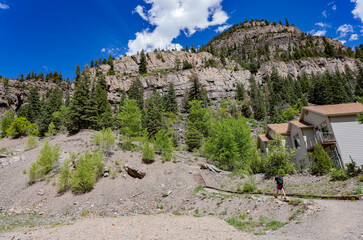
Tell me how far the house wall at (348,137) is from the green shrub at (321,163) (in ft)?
12.7

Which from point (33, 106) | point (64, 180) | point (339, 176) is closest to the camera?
point (339, 176)

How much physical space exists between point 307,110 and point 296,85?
64.9m

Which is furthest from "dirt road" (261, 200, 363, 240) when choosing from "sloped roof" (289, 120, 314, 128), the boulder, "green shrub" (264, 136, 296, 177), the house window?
the house window

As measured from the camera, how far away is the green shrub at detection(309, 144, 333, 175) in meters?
17.1

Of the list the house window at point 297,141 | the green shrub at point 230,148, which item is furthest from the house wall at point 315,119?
the green shrub at point 230,148

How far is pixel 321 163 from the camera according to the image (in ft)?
57.4

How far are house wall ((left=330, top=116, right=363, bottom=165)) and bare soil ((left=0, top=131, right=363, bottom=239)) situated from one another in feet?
22.5

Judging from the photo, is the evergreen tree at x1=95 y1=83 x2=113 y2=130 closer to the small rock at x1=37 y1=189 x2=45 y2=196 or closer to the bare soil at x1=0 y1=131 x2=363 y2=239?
the bare soil at x1=0 y1=131 x2=363 y2=239

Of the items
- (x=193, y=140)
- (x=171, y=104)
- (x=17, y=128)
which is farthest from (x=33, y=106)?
(x=193, y=140)

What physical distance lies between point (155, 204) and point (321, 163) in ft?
53.8

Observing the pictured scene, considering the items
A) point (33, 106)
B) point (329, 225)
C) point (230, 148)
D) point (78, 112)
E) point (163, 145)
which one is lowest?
point (329, 225)

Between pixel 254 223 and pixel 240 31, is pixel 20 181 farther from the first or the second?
pixel 240 31

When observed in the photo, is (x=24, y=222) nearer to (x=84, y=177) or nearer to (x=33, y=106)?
(x=84, y=177)

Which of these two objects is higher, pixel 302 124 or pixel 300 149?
pixel 302 124
